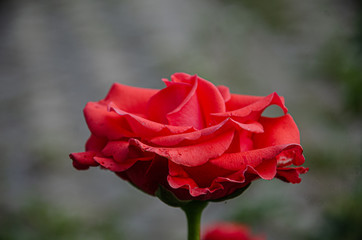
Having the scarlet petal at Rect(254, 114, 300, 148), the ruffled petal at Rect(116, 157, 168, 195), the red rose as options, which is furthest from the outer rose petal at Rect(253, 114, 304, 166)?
the red rose

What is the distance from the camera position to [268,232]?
1.38 meters

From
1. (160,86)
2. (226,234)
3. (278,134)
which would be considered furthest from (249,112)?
(160,86)

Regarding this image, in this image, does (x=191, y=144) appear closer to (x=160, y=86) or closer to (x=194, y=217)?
(x=194, y=217)

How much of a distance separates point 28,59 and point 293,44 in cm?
169

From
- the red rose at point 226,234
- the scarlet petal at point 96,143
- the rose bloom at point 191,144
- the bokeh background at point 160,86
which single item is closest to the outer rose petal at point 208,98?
the rose bloom at point 191,144

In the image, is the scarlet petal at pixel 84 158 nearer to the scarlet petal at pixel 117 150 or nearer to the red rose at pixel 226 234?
the scarlet petal at pixel 117 150

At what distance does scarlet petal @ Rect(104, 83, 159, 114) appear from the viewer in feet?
1.52

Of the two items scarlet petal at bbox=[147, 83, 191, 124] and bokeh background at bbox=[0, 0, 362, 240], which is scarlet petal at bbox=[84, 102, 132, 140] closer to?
scarlet petal at bbox=[147, 83, 191, 124]

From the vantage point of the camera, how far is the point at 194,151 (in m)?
0.36

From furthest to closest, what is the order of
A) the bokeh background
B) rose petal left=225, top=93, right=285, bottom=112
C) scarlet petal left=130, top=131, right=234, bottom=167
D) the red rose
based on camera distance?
the bokeh background
the red rose
rose petal left=225, top=93, right=285, bottom=112
scarlet petal left=130, top=131, right=234, bottom=167

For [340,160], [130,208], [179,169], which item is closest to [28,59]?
[130,208]

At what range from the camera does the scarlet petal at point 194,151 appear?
1.14 ft

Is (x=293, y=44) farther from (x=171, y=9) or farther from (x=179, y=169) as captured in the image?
(x=179, y=169)

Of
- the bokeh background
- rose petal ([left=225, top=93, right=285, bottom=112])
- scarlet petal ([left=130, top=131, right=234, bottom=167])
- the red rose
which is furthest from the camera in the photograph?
the bokeh background
